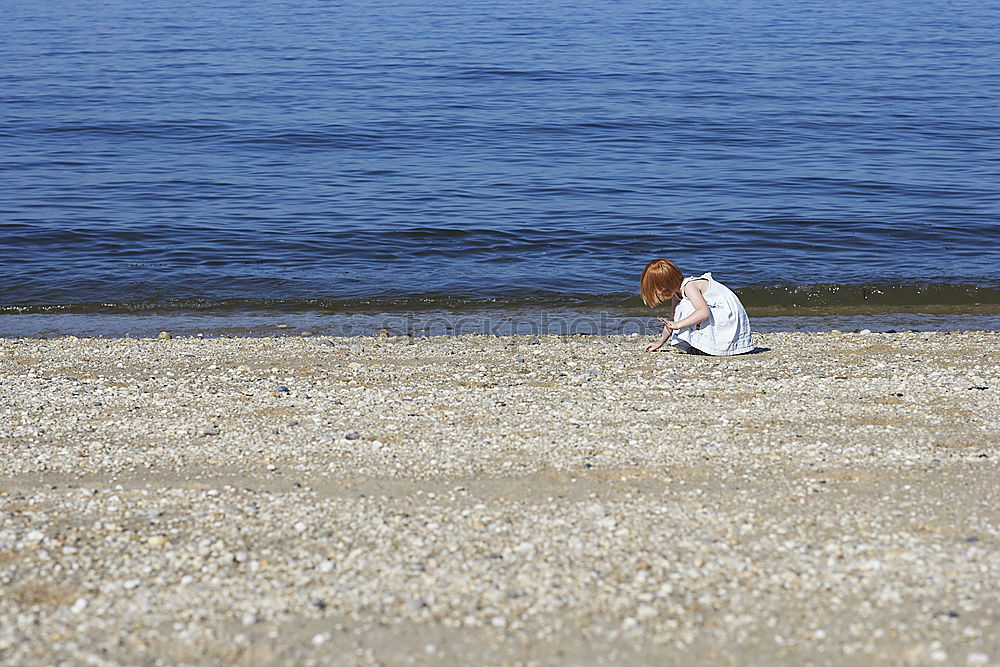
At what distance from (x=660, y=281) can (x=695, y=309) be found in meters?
0.36

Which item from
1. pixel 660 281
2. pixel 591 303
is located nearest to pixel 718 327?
pixel 660 281

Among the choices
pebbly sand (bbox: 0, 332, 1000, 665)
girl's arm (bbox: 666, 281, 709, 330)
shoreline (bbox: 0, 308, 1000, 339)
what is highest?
girl's arm (bbox: 666, 281, 709, 330)

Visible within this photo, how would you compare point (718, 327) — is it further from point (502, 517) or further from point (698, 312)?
point (502, 517)

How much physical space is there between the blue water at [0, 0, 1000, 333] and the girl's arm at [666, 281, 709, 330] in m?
4.28

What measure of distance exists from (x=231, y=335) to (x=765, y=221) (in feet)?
29.2

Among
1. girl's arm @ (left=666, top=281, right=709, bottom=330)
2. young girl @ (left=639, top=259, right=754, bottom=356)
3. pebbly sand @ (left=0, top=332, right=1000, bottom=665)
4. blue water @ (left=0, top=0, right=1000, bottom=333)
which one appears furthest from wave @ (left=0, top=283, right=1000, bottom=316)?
pebbly sand @ (left=0, top=332, right=1000, bottom=665)

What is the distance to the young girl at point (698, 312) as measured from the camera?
8555 millimetres

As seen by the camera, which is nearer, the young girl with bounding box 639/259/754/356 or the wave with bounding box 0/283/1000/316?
the young girl with bounding box 639/259/754/356

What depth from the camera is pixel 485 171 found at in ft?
67.5

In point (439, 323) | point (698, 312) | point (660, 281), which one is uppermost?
point (660, 281)

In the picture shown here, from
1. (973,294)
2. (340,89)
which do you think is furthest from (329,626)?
(340,89)

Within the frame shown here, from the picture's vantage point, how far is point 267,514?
16.4 ft

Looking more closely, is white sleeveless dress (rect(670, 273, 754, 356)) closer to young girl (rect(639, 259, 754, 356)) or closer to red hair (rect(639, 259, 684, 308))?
young girl (rect(639, 259, 754, 356))

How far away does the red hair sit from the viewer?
8.52 meters
